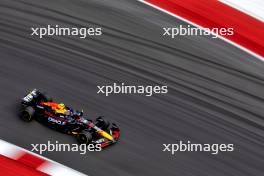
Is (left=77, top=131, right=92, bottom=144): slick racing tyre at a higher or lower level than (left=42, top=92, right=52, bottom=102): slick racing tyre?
lower

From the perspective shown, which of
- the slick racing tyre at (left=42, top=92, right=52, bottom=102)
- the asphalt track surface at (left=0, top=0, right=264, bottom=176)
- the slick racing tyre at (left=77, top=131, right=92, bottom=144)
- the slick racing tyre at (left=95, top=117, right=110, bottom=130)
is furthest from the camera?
the slick racing tyre at (left=42, top=92, right=52, bottom=102)

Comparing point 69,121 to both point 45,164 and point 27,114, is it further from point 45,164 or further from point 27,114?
point 45,164

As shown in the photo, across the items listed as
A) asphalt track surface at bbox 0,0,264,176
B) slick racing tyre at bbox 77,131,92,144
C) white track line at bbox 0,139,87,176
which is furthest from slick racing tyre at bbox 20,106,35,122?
slick racing tyre at bbox 77,131,92,144

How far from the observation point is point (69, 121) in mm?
11398

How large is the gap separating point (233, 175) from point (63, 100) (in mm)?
4559

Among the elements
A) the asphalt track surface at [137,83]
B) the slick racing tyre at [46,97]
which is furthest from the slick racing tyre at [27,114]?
the slick racing tyre at [46,97]

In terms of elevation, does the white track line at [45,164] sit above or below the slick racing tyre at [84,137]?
below

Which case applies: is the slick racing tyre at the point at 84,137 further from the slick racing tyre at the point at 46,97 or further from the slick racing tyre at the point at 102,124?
the slick racing tyre at the point at 46,97

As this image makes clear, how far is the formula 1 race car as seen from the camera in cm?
1136

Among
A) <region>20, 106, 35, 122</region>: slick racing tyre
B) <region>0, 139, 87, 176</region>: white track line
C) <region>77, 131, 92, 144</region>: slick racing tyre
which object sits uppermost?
<region>20, 106, 35, 122</region>: slick racing tyre

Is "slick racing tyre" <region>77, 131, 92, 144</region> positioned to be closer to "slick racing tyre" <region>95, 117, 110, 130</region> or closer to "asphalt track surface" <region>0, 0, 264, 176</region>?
"asphalt track surface" <region>0, 0, 264, 176</region>

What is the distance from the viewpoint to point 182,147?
11.9 metres

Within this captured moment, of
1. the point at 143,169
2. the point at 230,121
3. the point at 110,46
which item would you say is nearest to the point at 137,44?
the point at 110,46

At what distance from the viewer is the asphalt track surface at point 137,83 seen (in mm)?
11500
